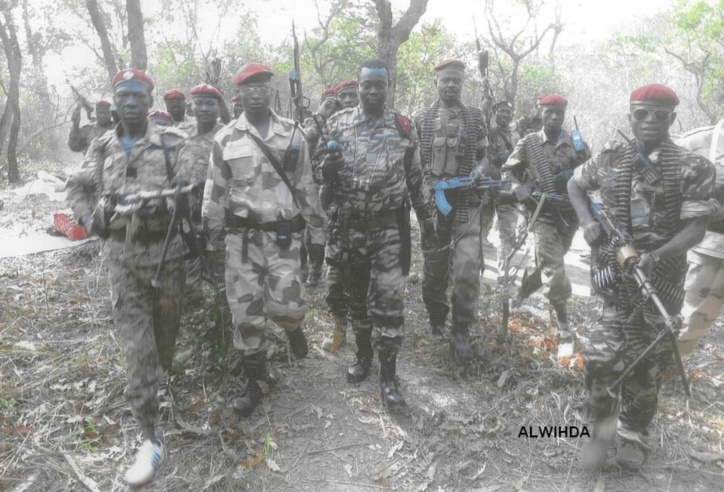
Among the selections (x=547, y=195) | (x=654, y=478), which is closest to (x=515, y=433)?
(x=654, y=478)

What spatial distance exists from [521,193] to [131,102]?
365 cm

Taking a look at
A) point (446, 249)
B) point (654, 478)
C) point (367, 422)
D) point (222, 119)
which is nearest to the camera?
point (654, 478)

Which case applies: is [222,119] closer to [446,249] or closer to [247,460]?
[446,249]

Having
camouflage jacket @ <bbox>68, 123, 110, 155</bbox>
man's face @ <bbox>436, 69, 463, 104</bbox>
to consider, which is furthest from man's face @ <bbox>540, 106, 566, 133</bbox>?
camouflage jacket @ <bbox>68, 123, 110, 155</bbox>

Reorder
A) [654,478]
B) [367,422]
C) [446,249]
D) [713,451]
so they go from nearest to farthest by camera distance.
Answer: [654,478] < [713,451] < [367,422] < [446,249]

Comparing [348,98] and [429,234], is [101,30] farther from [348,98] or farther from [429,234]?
[429,234]

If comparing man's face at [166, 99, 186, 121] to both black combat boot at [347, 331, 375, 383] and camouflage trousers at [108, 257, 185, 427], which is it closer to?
camouflage trousers at [108, 257, 185, 427]

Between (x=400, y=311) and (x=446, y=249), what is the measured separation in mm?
1227

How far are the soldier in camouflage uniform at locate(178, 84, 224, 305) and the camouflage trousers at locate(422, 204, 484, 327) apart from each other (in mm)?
2091

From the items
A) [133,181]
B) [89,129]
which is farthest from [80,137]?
[133,181]

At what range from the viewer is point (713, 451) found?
11.2ft

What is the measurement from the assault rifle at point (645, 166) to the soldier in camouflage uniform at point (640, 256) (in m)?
0.01

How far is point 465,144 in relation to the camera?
4.89 meters

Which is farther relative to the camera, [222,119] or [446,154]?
[222,119]
